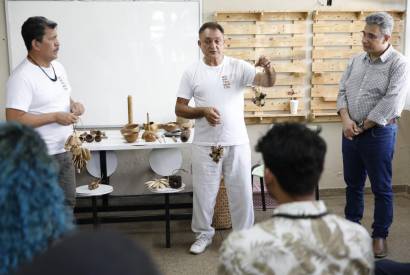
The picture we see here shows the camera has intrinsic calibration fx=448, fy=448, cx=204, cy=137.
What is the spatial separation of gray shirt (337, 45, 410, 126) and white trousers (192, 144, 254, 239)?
0.78 meters

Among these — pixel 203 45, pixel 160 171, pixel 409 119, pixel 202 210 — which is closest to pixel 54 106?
pixel 203 45

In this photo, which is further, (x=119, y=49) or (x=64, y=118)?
(x=119, y=49)

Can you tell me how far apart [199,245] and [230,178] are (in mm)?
548

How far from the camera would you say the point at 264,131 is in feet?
13.9

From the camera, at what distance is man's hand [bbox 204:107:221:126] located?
275 centimetres

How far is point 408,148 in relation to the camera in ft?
14.8

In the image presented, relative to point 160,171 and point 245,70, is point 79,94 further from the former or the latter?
point 245,70

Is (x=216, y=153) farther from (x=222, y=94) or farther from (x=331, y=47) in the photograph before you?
(x=331, y=47)

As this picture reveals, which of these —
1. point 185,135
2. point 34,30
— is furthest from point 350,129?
point 34,30

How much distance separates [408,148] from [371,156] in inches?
74.6

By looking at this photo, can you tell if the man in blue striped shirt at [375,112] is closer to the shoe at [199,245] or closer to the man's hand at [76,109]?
the shoe at [199,245]

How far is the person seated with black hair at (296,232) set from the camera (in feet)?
3.77

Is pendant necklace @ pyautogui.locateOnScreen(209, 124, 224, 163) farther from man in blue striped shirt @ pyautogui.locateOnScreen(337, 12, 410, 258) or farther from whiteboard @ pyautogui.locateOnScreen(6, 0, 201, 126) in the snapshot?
whiteboard @ pyautogui.locateOnScreen(6, 0, 201, 126)

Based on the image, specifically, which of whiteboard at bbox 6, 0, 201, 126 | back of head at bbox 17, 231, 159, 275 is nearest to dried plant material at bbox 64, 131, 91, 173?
whiteboard at bbox 6, 0, 201, 126
